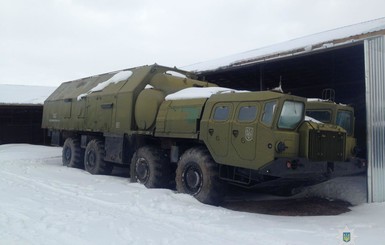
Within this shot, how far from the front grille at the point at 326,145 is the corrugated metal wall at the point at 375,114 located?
130 cm

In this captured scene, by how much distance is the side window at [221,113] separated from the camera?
28.6ft

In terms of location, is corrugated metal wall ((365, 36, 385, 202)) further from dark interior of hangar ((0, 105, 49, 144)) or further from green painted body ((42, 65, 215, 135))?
dark interior of hangar ((0, 105, 49, 144))

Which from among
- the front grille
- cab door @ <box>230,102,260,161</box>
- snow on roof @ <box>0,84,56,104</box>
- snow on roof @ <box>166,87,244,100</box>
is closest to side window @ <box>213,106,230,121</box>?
cab door @ <box>230,102,260,161</box>

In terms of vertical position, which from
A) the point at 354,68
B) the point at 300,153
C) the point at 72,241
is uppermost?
the point at 354,68

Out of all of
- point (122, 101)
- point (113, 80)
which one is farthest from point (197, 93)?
point (113, 80)

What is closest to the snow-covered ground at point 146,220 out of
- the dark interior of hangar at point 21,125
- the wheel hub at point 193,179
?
the wheel hub at point 193,179

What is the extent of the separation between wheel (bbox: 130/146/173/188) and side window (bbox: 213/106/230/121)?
2454mm

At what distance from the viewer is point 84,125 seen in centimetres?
1409

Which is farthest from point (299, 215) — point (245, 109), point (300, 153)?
point (245, 109)

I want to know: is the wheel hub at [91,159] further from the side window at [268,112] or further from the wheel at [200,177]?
the side window at [268,112]

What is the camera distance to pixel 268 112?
7891 millimetres

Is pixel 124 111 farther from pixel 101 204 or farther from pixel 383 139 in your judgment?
pixel 383 139

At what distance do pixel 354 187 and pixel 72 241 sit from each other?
7.55 metres

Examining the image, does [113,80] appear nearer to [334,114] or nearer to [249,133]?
[249,133]
